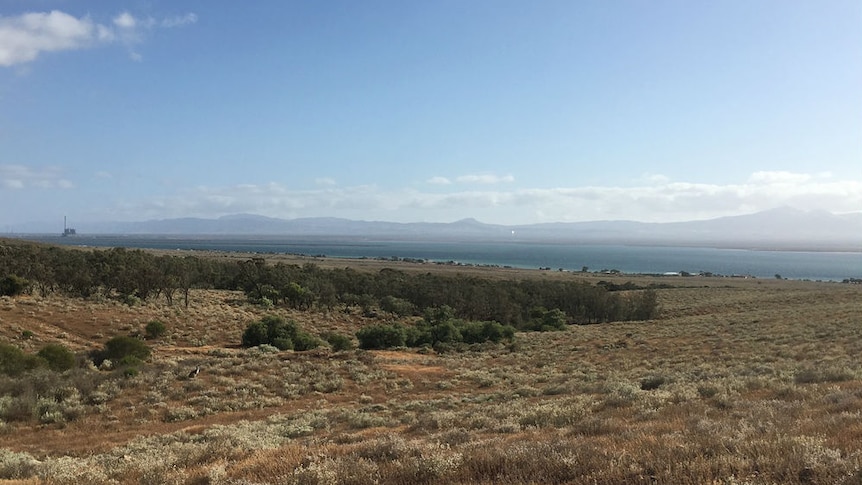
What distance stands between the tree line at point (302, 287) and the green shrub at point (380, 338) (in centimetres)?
1590

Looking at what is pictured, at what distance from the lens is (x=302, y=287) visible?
49.1 m

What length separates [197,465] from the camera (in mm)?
Result: 7375

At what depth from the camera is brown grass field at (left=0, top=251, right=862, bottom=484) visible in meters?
5.81

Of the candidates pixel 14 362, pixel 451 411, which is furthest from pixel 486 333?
pixel 14 362

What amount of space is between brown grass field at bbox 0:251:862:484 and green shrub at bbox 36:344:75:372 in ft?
9.80

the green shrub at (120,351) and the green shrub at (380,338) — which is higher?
the green shrub at (120,351)

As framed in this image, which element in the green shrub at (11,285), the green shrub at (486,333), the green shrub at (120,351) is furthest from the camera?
the green shrub at (486,333)

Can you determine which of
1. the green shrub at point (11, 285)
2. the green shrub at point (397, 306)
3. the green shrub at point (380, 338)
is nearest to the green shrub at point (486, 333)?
the green shrub at point (380, 338)

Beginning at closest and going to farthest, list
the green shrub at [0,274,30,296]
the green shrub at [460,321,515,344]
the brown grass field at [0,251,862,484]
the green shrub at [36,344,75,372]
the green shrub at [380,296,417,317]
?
the brown grass field at [0,251,862,484] → the green shrub at [36,344,75,372] → the green shrub at [0,274,30,296] → the green shrub at [460,321,515,344] → the green shrub at [380,296,417,317]

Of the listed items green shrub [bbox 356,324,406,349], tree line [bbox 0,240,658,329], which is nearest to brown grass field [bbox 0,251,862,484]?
green shrub [bbox 356,324,406,349]

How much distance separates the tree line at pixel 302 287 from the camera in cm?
4031

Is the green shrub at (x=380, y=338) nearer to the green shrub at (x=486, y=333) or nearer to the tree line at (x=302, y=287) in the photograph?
the green shrub at (x=486, y=333)

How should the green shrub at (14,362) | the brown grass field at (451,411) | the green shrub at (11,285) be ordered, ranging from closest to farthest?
the brown grass field at (451,411) < the green shrub at (14,362) < the green shrub at (11,285)

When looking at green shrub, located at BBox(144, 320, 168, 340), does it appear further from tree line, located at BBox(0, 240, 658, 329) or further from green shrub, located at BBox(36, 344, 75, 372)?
tree line, located at BBox(0, 240, 658, 329)
